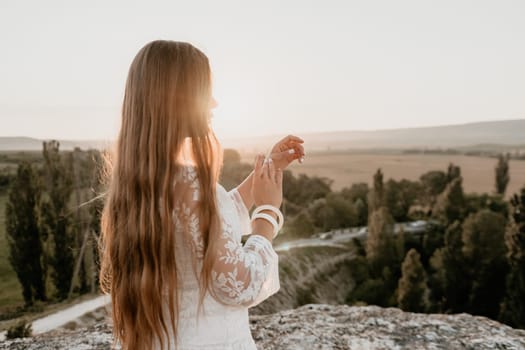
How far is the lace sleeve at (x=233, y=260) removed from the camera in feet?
4.25

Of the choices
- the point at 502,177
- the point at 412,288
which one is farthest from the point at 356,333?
the point at 502,177

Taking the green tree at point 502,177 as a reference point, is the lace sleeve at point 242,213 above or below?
above

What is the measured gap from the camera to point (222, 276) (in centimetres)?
132

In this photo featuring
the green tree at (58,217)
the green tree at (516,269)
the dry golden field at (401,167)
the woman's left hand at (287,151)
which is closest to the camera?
the woman's left hand at (287,151)

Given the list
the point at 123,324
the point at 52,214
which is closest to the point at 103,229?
the point at 123,324

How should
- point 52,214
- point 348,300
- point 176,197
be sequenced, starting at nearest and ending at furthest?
point 176,197
point 52,214
point 348,300

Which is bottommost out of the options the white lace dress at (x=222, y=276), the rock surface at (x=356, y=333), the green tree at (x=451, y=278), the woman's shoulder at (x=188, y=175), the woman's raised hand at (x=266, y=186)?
the green tree at (x=451, y=278)

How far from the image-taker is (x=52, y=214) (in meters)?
14.6

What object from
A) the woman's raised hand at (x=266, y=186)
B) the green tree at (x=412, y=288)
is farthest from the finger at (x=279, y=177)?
the green tree at (x=412, y=288)

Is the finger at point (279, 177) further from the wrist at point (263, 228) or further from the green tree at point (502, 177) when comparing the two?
the green tree at point (502, 177)

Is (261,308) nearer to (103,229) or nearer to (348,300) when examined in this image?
(348,300)

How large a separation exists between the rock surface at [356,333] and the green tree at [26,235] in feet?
38.2

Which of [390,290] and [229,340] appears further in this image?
[390,290]

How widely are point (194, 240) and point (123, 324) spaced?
429 millimetres
